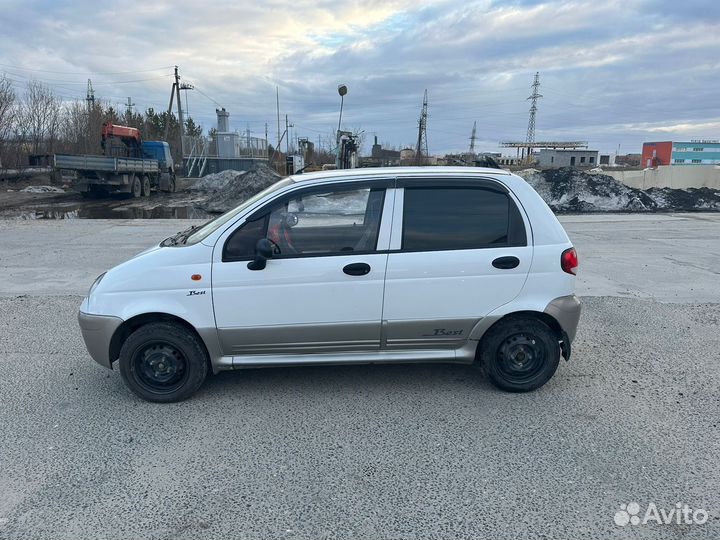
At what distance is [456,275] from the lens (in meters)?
3.98

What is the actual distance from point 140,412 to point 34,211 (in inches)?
774

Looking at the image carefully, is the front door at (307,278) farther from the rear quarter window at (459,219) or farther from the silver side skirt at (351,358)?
the rear quarter window at (459,219)

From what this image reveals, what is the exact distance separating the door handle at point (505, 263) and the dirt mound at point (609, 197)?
1729 centimetres

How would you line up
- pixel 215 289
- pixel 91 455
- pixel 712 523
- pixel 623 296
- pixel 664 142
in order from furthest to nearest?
pixel 664 142
pixel 623 296
pixel 215 289
pixel 91 455
pixel 712 523

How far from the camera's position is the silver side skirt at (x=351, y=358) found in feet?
13.3

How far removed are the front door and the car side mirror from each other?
47mm

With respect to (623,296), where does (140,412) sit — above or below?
below

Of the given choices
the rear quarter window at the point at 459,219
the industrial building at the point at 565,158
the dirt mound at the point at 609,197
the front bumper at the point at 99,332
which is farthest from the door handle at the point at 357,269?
the industrial building at the point at 565,158

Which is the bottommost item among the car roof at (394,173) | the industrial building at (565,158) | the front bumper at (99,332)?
the front bumper at (99,332)

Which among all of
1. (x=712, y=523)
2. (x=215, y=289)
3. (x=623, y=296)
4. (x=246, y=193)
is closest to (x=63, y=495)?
(x=215, y=289)

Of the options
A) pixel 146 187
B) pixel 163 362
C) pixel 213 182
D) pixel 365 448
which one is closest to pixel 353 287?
pixel 365 448

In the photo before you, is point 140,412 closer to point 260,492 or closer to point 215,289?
point 215,289

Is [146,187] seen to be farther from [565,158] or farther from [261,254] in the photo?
[565,158]

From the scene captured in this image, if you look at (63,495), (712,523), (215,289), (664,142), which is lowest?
(63,495)
